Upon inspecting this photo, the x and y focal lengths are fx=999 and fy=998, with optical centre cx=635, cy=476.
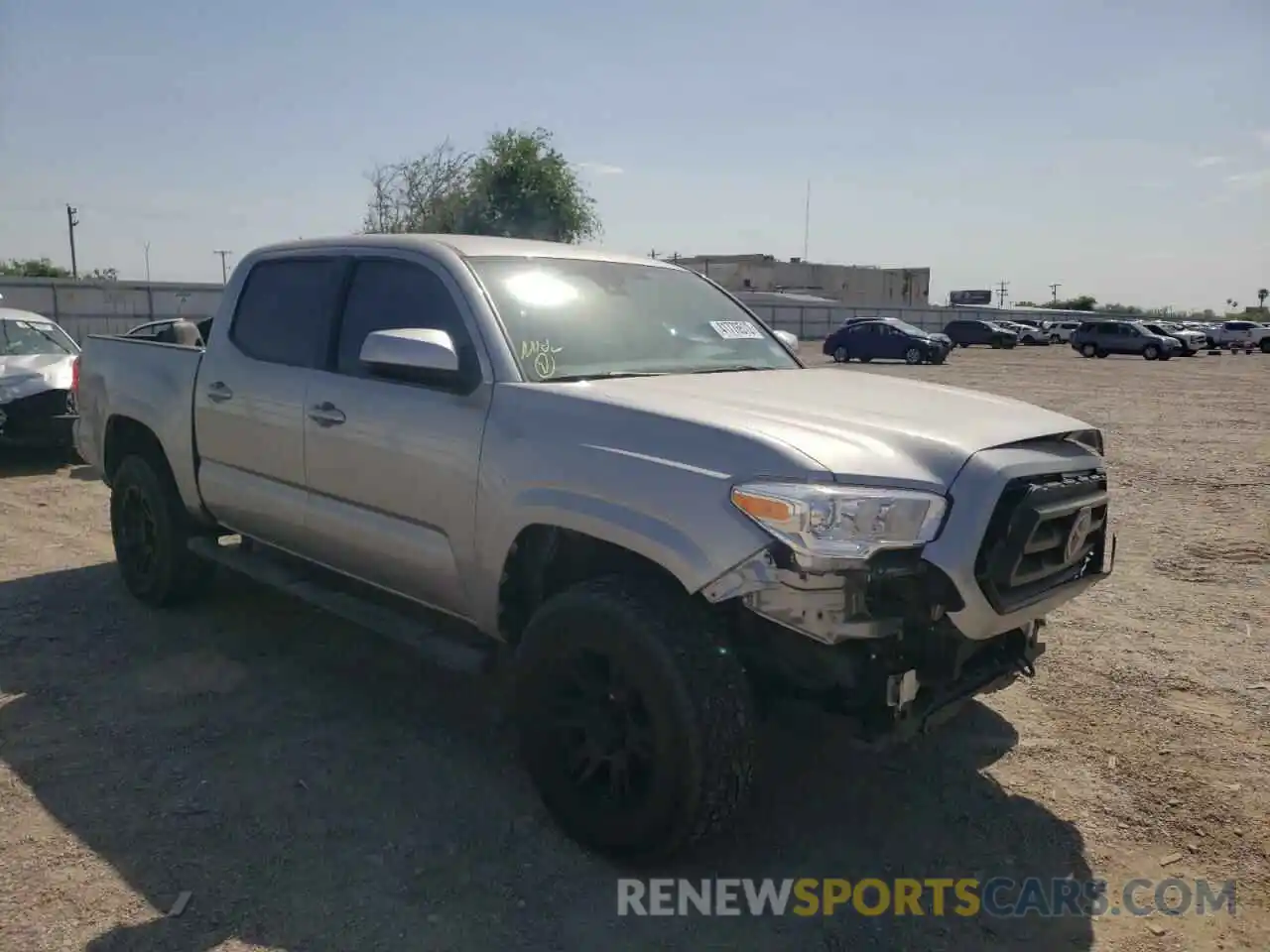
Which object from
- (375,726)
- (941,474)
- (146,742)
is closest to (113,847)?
(146,742)

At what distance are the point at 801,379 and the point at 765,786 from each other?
5.11 feet

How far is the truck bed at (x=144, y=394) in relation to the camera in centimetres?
513

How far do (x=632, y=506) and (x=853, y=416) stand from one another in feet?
2.53

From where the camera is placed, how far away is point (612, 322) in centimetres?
399

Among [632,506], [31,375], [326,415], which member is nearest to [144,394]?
[326,415]

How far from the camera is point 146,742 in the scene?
3.94 metres

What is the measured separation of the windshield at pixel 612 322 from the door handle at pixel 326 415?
0.84 m

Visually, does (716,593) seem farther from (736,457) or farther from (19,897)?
(19,897)

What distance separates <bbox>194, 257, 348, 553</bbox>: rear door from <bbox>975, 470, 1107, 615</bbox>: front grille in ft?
9.44

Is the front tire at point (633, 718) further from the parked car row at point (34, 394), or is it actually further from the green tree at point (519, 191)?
the green tree at point (519, 191)

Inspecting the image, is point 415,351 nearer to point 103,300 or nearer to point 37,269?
point 103,300

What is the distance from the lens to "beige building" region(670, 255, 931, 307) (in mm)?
78350

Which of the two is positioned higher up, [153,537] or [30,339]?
[30,339]

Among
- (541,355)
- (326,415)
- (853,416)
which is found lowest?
(326,415)
